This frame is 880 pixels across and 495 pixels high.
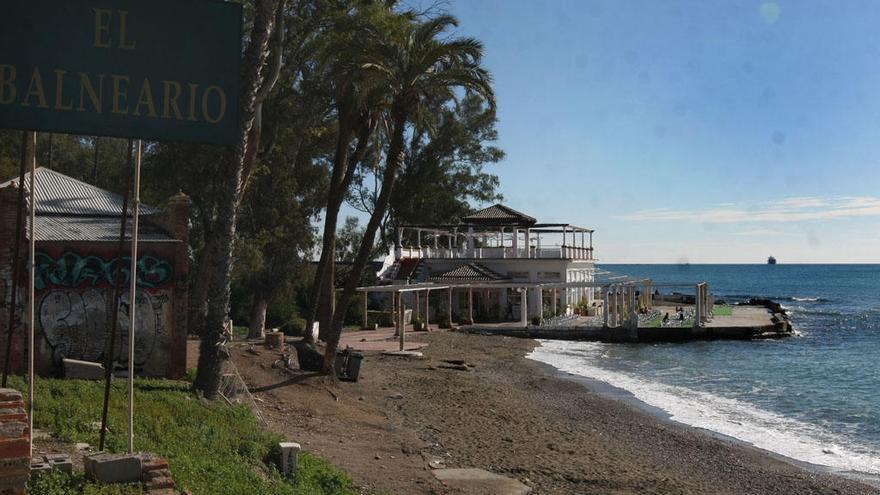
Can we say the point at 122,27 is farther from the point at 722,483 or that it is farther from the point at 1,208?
the point at 722,483

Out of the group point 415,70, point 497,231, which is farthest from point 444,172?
point 415,70

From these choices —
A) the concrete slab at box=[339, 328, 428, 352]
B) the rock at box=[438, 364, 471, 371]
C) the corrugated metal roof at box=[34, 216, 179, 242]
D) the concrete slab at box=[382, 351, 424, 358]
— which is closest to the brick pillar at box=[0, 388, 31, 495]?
the corrugated metal roof at box=[34, 216, 179, 242]

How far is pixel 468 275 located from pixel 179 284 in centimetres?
3054

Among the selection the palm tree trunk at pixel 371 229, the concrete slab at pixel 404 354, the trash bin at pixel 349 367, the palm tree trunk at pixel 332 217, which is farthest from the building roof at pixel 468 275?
the palm tree trunk at pixel 371 229

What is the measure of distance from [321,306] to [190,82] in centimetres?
2101

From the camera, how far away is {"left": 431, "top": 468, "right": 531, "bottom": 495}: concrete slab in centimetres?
1138

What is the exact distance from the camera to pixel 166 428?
10359 millimetres

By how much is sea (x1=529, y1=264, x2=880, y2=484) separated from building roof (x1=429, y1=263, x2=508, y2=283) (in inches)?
301

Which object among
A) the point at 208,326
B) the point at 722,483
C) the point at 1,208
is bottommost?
the point at 722,483

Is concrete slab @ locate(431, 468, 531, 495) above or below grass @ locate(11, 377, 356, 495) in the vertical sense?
below

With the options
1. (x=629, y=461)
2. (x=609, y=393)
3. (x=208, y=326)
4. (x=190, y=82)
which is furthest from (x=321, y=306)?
(x=190, y=82)

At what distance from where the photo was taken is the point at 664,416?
2044 centimetres

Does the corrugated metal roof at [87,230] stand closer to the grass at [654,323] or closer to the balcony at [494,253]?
the balcony at [494,253]

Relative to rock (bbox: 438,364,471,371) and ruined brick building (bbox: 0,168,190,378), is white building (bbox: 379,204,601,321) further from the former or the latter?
ruined brick building (bbox: 0,168,190,378)
